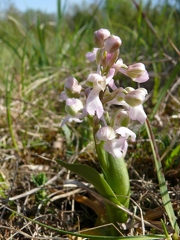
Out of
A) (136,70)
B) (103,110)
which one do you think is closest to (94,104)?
(103,110)

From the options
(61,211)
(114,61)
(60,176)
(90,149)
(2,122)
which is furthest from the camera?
(2,122)

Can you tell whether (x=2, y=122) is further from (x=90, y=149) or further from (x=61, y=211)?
(x=61, y=211)

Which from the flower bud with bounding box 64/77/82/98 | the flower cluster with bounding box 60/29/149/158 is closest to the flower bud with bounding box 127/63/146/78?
the flower cluster with bounding box 60/29/149/158

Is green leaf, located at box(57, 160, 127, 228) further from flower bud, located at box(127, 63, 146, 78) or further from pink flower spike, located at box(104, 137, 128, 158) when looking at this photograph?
flower bud, located at box(127, 63, 146, 78)

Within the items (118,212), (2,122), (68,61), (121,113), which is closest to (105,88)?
(121,113)

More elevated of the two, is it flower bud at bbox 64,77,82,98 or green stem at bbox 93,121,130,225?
flower bud at bbox 64,77,82,98

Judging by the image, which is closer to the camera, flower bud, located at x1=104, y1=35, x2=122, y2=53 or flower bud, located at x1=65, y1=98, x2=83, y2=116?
flower bud, located at x1=104, y1=35, x2=122, y2=53
